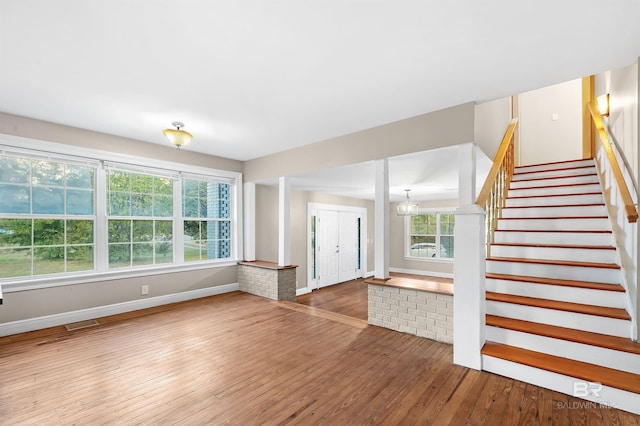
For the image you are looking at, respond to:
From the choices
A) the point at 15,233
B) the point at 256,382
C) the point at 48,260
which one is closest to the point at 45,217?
the point at 15,233

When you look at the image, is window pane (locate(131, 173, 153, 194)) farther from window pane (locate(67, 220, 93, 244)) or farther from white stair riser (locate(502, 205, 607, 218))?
white stair riser (locate(502, 205, 607, 218))

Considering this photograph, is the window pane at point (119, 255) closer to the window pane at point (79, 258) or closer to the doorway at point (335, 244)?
the window pane at point (79, 258)

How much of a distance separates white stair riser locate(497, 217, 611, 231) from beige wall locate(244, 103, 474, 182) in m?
1.59

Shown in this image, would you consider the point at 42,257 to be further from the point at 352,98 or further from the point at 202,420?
the point at 352,98

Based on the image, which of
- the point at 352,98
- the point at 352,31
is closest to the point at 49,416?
the point at 352,31

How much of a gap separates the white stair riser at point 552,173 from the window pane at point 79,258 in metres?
6.75

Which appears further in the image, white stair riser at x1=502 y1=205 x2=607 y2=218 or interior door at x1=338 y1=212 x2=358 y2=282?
interior door at x1=338 y1=212 x2=358 y2=282

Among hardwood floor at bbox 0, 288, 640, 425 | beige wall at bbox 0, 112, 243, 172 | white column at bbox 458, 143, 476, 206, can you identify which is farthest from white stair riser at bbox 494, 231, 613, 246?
beige wall at bbox 0, 112, 243, 172

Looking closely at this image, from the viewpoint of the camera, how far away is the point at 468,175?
309 centimetres

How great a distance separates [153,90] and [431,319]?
12.5 feet

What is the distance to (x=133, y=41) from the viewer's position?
6.83 ft

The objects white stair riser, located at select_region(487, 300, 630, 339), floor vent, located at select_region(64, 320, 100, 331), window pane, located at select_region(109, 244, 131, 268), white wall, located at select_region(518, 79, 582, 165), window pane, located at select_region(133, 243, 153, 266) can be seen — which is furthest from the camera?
white wall, located at select_region(518, 79, 582, 165)

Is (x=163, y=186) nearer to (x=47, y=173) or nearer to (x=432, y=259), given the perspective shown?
(x=47, y=173)

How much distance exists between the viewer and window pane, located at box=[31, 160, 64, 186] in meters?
3.73
